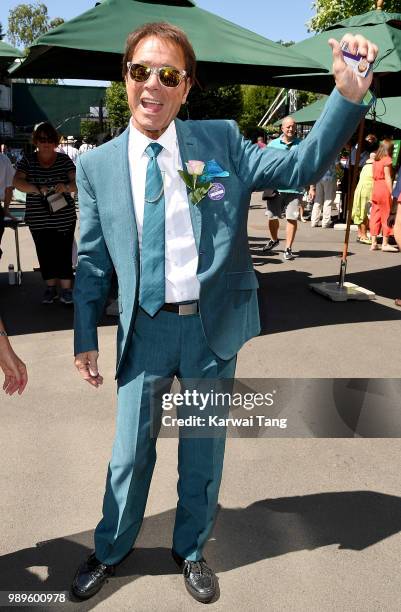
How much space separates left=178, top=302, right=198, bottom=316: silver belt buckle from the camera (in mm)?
2354

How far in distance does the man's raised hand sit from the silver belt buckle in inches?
35.4

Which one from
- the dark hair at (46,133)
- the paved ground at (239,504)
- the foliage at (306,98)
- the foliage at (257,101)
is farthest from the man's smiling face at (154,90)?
the foliage at (257,101)

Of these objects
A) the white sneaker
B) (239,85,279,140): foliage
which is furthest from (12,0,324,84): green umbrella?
(239,85,279,140): foliage

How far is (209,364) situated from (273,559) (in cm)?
105

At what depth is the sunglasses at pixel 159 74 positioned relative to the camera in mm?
2203

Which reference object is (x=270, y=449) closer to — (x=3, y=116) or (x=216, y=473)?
(x=216, y=473)

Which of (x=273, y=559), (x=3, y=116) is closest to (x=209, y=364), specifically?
(x=273, y=559)

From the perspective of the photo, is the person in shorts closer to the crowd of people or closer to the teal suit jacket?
the crowd of people

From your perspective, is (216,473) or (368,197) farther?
(368,197)

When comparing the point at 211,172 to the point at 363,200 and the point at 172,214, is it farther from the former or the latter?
the point at 363,200

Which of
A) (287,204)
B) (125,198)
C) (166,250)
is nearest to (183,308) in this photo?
(166,250)

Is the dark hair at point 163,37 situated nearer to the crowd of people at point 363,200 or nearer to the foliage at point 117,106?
the crowd of people at point 363,200

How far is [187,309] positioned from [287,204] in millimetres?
7825

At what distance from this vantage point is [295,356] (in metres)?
5.66
